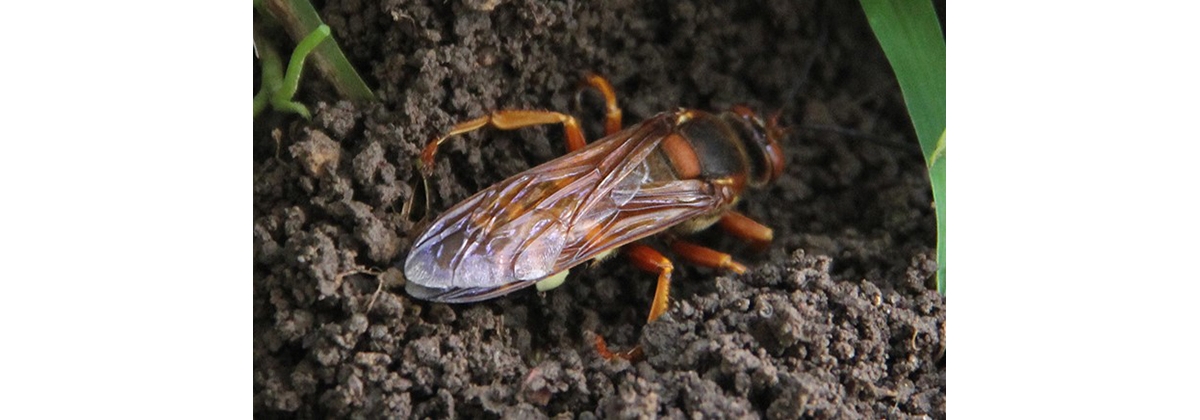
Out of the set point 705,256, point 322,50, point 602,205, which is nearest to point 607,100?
point 602,205

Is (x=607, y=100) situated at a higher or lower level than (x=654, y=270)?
higher

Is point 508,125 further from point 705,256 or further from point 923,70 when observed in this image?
point 923,70

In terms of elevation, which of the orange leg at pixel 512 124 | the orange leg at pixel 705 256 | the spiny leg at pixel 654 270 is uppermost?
the orange leg at pixel 512 124

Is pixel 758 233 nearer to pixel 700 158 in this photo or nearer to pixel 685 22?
pixel 700 158

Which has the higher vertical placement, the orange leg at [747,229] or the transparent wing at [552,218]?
the transparent wing at [552,218]

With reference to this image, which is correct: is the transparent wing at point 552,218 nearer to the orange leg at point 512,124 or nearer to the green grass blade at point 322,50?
the orange leg at point 512,124

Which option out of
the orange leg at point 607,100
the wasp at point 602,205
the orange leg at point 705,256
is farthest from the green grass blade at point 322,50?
the orange leg at point 705,256
